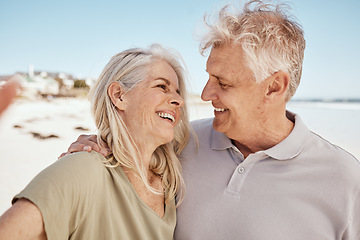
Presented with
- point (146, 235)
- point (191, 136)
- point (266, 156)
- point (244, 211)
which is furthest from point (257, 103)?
point (146, 235)

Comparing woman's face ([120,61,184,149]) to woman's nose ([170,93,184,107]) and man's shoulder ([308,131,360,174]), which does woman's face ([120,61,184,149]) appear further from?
man's shoulder ([308,131,360,174])

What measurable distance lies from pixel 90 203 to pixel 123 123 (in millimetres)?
742

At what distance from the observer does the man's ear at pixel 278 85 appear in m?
2.44

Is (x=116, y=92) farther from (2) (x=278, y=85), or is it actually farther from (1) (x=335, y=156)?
(1) (x=335, y=156)

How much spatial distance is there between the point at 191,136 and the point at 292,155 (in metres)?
0.93

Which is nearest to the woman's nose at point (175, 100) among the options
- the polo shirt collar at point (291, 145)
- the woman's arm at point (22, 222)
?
the polo shirt collar at point (291, 145)

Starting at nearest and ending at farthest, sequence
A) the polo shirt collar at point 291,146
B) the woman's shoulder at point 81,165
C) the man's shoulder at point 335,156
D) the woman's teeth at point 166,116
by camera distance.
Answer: the woman's shoulder at point 81,165 < the man's shoulder at point 335,156 < the polo shirt collar at point 291,146 < the woman's teeth at point 166,116

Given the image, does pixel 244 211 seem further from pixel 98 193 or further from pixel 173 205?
pixel 98 193

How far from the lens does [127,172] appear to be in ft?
7.03

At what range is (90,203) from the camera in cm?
165

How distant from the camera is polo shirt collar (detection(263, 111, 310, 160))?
224cm

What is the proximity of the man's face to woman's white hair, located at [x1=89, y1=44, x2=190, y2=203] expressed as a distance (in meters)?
0.34

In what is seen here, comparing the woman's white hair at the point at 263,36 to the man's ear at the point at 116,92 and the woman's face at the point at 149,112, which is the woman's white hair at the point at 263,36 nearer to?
the woman's face at the point at 149,112

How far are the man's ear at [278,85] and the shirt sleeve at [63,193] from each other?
151 cm
